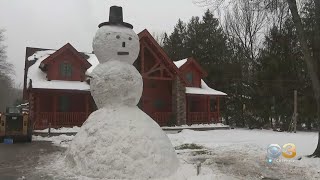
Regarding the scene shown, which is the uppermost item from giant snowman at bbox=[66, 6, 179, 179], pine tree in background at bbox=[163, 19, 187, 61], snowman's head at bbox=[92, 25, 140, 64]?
pine tree in background at bbox=[163, 19, 187, 61]

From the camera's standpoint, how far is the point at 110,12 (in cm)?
1045

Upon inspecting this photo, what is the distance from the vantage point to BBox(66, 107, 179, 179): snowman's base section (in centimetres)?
851

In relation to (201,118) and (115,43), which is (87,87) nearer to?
(201,118)

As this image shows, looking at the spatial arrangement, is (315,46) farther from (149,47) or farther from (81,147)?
→ (149,47)

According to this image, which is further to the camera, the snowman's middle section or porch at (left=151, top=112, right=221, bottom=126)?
porch at (left=151, top=112, right=221, bottom=126)

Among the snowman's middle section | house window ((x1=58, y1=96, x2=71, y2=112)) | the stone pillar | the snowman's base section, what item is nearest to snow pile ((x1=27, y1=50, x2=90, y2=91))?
house window ((x1=58, y1=96, x2=71, y2=112))

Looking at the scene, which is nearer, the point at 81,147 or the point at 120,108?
the point at 81,147

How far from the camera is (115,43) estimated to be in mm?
10047

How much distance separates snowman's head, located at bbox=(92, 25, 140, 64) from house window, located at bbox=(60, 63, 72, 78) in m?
14.7

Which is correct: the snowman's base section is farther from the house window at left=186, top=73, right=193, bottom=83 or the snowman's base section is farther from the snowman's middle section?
the house window at left=186, top=73, right=193, bottom=83

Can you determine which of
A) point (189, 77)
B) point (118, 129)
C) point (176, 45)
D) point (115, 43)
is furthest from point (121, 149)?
point (176, 45)

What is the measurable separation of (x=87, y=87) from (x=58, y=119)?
2.72 meters

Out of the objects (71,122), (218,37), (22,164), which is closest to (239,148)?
(22,164)

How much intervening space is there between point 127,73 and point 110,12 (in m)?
1.96
